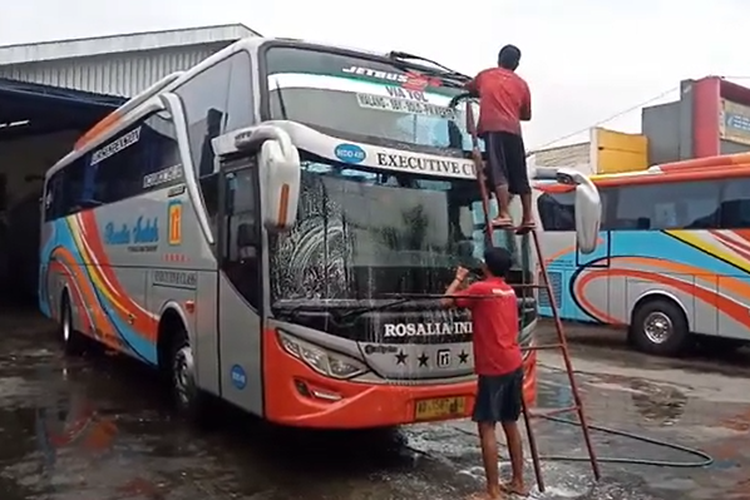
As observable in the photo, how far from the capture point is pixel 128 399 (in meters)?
8.95

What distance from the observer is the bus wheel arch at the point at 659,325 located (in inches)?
514

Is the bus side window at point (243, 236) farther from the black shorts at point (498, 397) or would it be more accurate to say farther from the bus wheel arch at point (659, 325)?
the bus wheel arch at point (659, 325)

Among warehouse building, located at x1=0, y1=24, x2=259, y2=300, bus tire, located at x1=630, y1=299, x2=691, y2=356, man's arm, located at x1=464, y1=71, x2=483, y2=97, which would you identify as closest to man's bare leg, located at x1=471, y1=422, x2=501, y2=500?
man's arm, located at x1=464, y1=71, x2=483, y2=97

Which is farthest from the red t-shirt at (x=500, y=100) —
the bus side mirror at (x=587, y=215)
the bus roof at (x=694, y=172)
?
the bus roof at (x=694, y=172)

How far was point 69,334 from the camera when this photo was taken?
12312 millimetres

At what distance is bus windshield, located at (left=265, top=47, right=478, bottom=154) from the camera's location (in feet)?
19.7

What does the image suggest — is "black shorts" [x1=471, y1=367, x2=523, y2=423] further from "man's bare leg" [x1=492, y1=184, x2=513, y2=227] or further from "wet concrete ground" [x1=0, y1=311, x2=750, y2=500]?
"man's bare leg" [x1=492, y1=184, x2=513, y2=227]

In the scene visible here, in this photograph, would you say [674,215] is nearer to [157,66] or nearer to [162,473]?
[162,473]

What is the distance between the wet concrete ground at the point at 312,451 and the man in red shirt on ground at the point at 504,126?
1.92 metres

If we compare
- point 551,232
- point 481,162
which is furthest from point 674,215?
point 481,162

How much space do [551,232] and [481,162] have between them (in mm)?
9683

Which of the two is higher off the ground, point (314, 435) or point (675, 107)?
point (675, 107)

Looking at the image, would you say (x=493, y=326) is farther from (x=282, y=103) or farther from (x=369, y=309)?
(x=282, y=103)

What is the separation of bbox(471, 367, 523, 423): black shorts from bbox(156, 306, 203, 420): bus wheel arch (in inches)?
109
